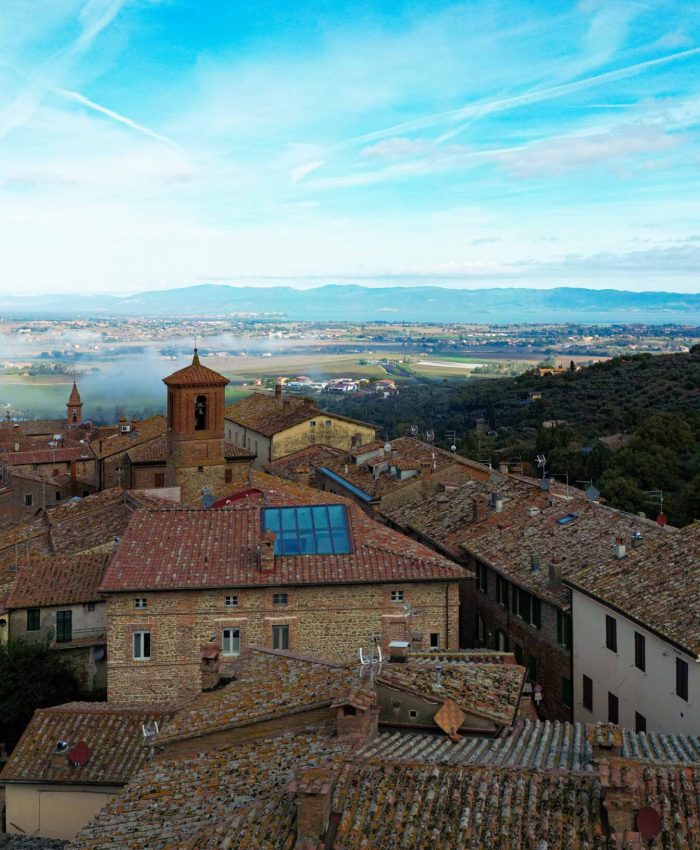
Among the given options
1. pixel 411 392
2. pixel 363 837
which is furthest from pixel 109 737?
pixel 411 392

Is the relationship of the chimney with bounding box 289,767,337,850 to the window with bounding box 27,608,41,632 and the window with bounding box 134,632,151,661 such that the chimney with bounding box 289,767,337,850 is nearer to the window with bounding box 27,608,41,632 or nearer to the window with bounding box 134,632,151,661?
the window with bounding box 134,632,151,661

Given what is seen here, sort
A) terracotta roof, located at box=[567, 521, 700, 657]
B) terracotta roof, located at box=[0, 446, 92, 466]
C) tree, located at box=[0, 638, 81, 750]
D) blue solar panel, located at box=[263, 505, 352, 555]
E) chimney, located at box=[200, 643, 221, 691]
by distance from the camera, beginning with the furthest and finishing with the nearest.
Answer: terracotta roof, located at box=[0, 446, 92, 466] → blue solar panel, located at box=[263, 505, 352, 555] → tree, located at box=[0, 638, 81, 750] → terracotta roof, located at box=[567, 521, 700, 657] → chimney, located at box=[200, 643, 221, 691]

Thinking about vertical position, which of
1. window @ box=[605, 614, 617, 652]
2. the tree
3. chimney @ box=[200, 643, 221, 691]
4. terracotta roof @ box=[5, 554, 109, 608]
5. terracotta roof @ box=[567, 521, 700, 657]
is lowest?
the tree

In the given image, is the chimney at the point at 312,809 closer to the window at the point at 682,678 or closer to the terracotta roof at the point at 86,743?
the terracotta roof at the point at 86,743

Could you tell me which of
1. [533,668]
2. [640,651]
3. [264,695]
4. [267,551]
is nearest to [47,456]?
[267,551]

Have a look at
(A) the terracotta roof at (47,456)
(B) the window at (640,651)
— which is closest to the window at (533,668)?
(B) the window at (640,651)

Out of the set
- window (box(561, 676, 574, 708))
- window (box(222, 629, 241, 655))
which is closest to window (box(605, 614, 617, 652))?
window (box(561, 676, 574, 708))
